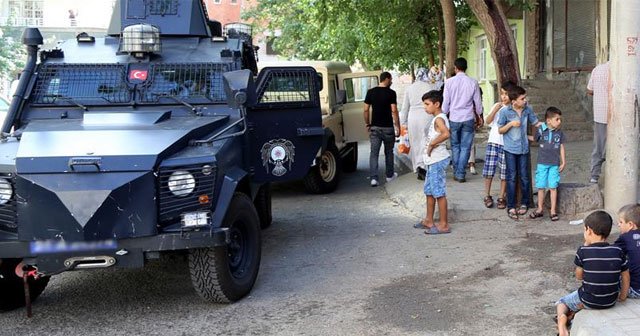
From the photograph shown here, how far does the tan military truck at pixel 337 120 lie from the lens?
1062 centimetres

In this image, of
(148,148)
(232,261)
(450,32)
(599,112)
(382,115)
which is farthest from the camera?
(450,32)

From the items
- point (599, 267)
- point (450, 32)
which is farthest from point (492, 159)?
point (450, 32)

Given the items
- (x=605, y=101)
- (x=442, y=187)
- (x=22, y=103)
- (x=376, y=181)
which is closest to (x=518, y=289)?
(x=442, y=187)

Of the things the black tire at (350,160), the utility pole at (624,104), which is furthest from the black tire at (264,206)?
the black tire at (350,160)

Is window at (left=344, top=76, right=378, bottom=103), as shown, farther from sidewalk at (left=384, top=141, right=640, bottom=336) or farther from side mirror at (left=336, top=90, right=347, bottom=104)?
sidewalk at (left=384, top=141, right=640, bottom=336)

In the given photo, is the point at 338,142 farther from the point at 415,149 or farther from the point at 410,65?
the point at 410,65

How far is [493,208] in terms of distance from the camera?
26.9 ft

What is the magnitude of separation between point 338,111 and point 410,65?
14.5 m

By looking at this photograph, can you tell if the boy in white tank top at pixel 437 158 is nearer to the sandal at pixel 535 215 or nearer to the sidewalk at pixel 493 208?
→ the sidewalk at pixel 493 208

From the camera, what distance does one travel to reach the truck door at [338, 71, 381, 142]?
467 inches

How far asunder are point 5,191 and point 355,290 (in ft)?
9.11

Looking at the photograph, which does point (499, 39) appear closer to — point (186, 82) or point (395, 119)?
point (395, 119)

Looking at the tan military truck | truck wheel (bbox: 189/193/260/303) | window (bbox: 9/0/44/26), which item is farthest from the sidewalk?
window (bbox: 9/0/44/26)

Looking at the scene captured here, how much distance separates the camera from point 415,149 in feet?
33.0
